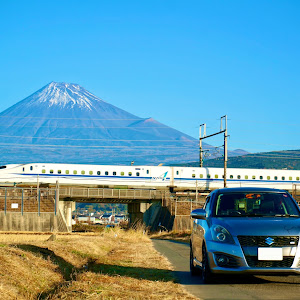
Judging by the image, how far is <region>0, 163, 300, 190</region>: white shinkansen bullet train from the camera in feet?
247

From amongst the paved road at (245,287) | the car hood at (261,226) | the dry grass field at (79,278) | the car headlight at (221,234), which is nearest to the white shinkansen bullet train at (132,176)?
the dry grass field at (79,278)

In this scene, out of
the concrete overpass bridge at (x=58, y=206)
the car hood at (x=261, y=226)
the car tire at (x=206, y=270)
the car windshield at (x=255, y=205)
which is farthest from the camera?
the concrete overpass bridge at (x=58, y=206)

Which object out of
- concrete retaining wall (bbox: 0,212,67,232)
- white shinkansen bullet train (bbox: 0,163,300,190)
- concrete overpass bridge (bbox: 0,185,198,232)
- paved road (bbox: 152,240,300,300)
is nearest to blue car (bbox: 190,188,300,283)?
paved road (bbox: 152,240,300,300)

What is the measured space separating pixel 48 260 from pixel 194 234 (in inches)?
136

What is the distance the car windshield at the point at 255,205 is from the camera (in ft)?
41.7

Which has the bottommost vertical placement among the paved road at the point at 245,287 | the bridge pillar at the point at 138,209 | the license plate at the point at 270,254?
the bridge pillar at the point at 138,209

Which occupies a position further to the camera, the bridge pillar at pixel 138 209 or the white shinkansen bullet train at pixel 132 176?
the white shinkansen bullet train at pixel 132 176

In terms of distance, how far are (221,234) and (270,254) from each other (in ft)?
3.28

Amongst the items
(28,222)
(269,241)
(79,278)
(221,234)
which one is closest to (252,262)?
(269,241)

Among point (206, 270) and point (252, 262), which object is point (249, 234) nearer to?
point (252, 262)

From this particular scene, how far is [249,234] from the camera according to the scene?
37.7 ft

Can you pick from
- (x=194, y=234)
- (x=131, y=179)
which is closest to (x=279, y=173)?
(x=131, y=179)

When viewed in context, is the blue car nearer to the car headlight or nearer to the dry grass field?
the car headlight

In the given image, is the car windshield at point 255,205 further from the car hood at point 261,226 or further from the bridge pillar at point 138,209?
the bridge pillar at point 138,209
